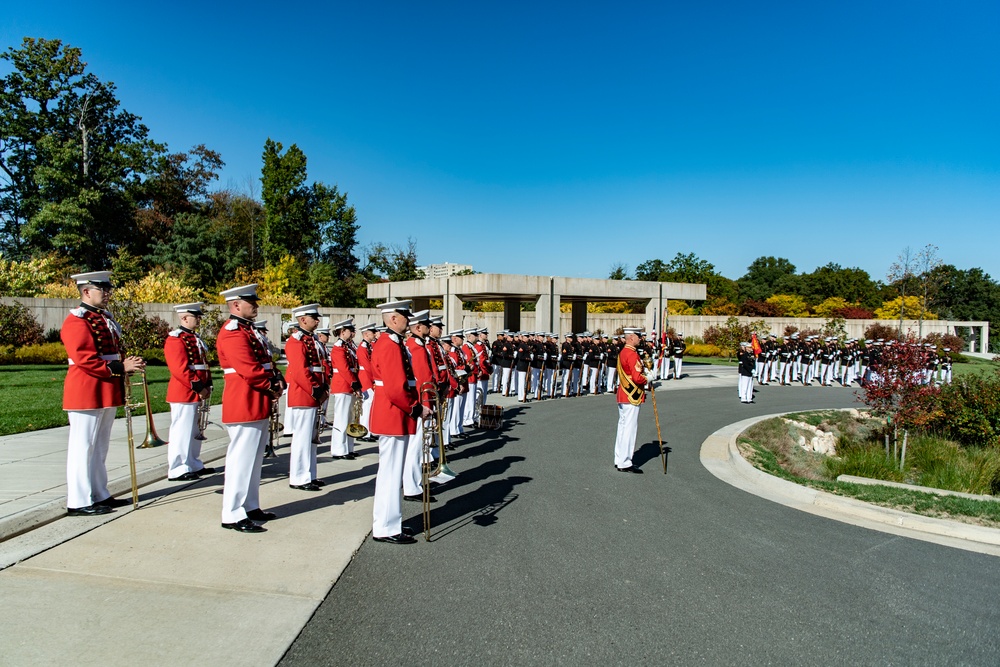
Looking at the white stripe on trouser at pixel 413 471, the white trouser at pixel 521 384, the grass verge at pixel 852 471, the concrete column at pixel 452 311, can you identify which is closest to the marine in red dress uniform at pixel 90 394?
the white stripe on trouser at pixel 413 471

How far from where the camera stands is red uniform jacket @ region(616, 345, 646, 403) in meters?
9.06

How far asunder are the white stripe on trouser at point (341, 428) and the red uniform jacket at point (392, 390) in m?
3.54

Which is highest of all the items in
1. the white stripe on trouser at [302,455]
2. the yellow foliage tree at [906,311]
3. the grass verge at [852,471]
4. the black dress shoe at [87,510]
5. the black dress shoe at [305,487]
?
the yellow foliage tree at [906,311]

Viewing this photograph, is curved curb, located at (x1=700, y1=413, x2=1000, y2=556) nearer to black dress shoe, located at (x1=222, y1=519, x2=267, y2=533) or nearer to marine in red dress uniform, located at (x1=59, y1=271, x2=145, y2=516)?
black dress shoe, located at (x1=222, y1=519, x2=267, y2=533)

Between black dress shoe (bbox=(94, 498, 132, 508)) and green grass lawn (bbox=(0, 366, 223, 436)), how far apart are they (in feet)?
16.5

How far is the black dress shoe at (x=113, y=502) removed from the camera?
20.4 feet

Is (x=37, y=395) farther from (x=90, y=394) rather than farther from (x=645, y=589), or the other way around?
(x=645, y=589)

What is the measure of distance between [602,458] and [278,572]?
618 centimetres

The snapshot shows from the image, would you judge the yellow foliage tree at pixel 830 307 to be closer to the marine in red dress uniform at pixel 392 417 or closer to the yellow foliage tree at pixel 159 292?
Answer: the yellow foliage tree at pixel 159 292

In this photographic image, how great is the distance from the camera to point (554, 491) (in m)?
7.80

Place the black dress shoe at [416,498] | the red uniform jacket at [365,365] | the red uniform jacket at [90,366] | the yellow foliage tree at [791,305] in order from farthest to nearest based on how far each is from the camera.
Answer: the yellow foliage tree at [791,305]
the red uniform jacket at [365,365]
the black dress shoe at [416,498]
the red uniform jacket at [90,366]

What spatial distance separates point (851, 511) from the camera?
7.39m

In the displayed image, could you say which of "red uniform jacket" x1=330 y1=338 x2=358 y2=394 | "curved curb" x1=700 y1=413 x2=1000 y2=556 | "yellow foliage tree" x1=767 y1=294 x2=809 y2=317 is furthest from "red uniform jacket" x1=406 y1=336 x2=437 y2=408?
"yellow foliage tree" x1=767 y1=294 x2=809 y2=317

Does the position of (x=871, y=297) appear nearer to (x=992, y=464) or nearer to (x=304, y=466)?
(x=992, y=464)
